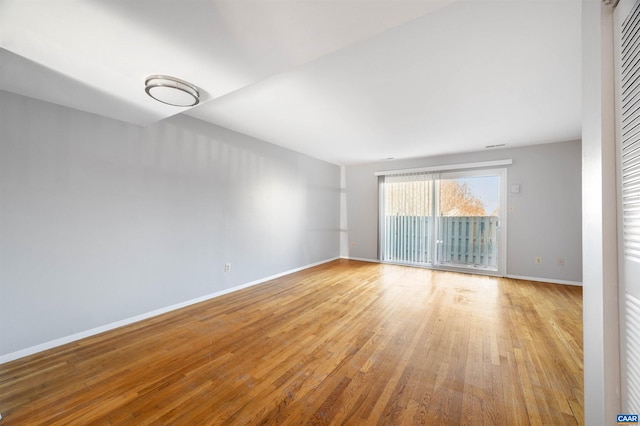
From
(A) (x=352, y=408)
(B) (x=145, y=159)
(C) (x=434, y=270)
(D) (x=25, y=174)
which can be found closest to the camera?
(A) (x=352, y=408)

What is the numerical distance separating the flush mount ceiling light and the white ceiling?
0.22ft

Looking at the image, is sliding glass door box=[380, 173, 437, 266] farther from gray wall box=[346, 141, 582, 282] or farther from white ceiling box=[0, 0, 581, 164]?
white ceiling box=[0, 0, 581, 164]

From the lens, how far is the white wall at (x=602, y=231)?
874 millimetres

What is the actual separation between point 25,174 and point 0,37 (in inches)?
48.2

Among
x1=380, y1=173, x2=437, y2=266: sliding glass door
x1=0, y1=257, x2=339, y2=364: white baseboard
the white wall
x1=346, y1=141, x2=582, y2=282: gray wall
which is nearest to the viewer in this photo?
the white wall

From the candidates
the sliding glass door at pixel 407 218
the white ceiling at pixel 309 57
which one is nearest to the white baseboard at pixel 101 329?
the white ceiling at pixel 309 57

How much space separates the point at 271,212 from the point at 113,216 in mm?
2248

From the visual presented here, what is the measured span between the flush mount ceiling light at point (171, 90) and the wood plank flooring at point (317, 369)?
7.14ft

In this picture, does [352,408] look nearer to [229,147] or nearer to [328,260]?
[229,147]

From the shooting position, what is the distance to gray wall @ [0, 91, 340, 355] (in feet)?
6.43

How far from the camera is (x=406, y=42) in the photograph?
167 centimetres

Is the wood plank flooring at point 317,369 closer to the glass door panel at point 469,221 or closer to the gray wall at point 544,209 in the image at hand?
the gray wall at point 544,209

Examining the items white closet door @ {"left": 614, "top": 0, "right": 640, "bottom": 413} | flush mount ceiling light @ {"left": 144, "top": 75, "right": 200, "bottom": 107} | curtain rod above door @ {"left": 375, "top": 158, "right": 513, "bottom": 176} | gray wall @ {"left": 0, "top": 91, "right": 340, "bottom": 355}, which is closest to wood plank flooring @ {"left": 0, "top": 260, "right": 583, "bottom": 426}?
gray wall @ {"left": 0, "top": 91, "right": 340, "bottom": 355}

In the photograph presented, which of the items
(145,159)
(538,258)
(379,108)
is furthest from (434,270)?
(145,159)
